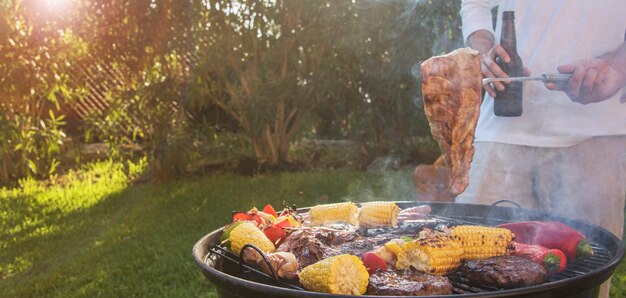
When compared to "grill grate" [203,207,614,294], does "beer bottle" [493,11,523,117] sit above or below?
above

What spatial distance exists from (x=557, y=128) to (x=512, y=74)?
42 centimetres

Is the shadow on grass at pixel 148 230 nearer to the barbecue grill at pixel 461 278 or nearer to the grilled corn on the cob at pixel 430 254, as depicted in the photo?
the barbecue grill at pixel 461 278

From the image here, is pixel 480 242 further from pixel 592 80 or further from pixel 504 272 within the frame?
pixel 592 80

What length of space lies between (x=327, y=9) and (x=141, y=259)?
14.9ft

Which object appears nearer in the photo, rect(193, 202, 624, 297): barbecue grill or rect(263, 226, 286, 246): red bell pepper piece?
rect(193, 202, 624, 297): barbecue grill

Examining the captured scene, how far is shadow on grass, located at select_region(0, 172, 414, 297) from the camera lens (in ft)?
17.0

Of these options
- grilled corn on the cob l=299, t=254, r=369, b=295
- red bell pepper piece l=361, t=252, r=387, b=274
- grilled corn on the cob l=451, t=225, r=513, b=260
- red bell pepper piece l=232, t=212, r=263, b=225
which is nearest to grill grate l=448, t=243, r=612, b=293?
grilled corn on the cob l=451, t=225, r=513, b=260

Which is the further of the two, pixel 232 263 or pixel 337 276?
pixel 232 263

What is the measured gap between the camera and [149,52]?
8.95 m

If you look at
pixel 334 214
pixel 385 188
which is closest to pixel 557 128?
pixel 334 214

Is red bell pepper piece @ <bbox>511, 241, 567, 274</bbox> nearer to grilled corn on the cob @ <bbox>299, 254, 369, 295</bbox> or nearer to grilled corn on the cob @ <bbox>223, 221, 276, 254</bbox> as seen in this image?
Answer: grilled corn on the cob @ <bbox>299, 254, 369, 295</bbox>

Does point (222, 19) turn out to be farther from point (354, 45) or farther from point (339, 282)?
point (339, 282)

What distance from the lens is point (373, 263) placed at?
91.4 inches

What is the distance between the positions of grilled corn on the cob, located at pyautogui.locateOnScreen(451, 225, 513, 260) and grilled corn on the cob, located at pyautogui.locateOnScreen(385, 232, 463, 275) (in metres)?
0.04
